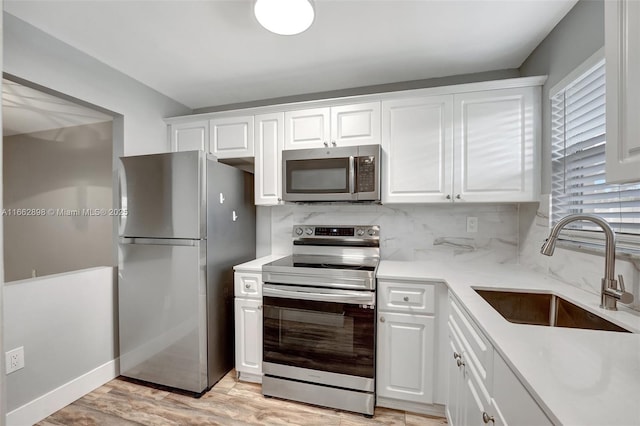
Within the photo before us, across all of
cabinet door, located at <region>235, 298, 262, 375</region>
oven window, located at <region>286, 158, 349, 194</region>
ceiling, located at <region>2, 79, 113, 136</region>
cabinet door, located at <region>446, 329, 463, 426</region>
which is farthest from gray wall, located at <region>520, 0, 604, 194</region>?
ceiling, located at <region>2, 79, 113, 136</region>

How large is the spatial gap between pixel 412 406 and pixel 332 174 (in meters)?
1.61

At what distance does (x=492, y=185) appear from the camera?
1.92m

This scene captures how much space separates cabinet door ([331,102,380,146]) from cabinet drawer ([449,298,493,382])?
4.21 feet

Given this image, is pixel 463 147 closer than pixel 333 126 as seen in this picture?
Yes

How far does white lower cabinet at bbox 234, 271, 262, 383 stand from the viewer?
204 centimetres

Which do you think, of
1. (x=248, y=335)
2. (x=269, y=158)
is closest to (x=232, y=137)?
(x=269, y=158)

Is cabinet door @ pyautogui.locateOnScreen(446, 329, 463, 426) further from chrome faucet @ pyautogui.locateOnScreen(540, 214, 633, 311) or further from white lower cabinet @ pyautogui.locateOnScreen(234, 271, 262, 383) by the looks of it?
white lower cabinet @ pyautogui.locateOnScreen(234, 271, 262, 383)

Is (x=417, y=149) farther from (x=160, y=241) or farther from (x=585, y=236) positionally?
(x=160, y=241)

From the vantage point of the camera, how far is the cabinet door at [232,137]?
2.38 metres

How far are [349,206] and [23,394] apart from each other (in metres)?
2.41

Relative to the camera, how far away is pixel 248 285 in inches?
81.1

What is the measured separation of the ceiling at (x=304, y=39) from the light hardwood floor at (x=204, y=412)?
Result: 7.72ft

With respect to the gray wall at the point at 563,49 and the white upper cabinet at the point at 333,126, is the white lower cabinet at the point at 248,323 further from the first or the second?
the gray wall at the point at 563,49

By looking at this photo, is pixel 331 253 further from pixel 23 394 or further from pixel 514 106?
pixel 23 394
